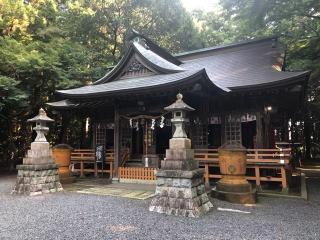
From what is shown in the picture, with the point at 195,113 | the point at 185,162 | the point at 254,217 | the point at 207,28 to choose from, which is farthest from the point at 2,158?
the point at 207,28

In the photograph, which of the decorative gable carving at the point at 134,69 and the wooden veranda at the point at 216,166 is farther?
the decorative gable carving at the point at 134,69

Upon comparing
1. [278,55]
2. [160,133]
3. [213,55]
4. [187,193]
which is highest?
[213,55]

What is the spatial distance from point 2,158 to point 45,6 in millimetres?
11665

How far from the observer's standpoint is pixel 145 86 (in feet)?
32.1

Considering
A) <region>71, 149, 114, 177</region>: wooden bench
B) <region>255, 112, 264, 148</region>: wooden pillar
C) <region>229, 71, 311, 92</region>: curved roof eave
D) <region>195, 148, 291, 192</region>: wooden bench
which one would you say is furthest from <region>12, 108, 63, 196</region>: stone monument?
<region>255, 112, 264, 148</region>: wooden pillar

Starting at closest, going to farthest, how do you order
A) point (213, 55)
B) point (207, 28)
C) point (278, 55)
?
point (278, 55) → point (213, 55) → point (207, 28)

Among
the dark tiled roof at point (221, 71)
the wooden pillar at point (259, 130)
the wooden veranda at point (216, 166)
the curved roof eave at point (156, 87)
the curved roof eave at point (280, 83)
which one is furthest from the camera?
the wooden pillar at point (259, 130)

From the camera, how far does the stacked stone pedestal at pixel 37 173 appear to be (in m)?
9.41

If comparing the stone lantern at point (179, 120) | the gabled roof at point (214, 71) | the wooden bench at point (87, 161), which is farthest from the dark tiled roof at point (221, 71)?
the wooden bench at point (87, 161)

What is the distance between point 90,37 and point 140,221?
20677 millimetres

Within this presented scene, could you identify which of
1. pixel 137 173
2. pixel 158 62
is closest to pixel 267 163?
pixel 137 173

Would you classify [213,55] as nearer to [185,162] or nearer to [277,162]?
[277,162]

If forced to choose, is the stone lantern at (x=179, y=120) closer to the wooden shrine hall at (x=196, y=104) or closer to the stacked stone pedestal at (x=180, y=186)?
the stacked stone pedestal at (x=180, y=186)

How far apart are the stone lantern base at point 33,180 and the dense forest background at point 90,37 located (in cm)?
584
